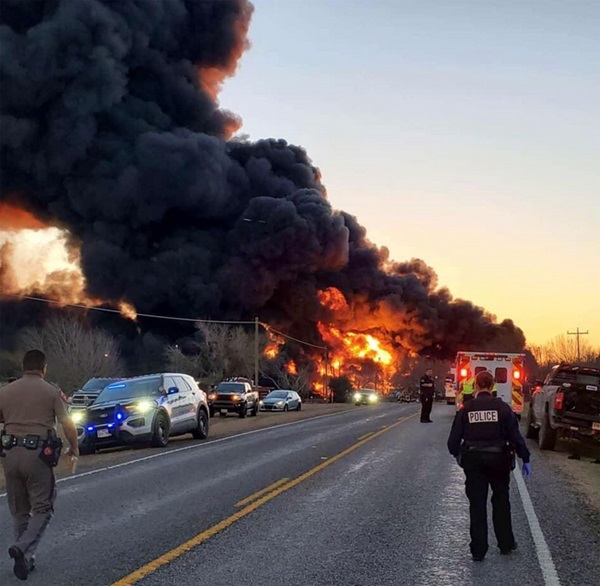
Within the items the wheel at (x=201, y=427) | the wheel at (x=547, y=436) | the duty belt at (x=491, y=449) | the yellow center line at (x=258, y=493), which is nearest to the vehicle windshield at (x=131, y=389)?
the wheel at (x=201, y=427)

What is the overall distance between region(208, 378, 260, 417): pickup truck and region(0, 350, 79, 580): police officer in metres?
24.2

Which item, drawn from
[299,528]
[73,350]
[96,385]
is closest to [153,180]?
[73,350]

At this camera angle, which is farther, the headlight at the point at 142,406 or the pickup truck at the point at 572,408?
the headlight at the point at 142,406

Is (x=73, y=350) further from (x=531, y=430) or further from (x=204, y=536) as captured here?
(x=204, y=536)

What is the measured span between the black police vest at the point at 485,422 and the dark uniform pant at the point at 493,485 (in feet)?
0.38

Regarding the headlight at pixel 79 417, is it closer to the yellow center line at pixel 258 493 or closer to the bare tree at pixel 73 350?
the yellow center line at pixel 258 493

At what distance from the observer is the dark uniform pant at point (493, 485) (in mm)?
6469

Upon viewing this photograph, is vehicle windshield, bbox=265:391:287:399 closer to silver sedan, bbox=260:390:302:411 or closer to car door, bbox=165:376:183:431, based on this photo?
silver sedan, bbox=260:390:302:411

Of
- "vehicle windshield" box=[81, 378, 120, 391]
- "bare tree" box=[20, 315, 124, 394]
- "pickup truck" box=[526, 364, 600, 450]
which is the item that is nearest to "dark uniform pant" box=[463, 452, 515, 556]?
"pickup truck" box=[526, 364, 600, 450]

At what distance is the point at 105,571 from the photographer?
586cm

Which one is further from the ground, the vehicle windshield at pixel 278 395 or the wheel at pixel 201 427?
the vehicle windshield at pixel 278 395

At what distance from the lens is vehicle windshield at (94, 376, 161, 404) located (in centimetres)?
1652

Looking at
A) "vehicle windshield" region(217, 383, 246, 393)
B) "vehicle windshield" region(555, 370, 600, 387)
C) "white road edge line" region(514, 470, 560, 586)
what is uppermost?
"vehicle windshield" region(555, 370, 600, 387)

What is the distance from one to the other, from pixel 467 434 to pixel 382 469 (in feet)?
18.5
